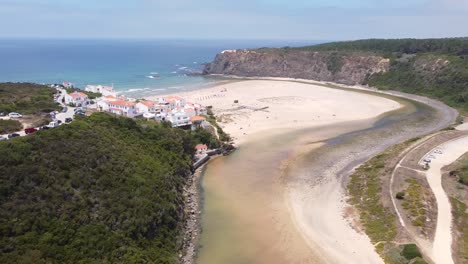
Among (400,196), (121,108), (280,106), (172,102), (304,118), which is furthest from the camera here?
(280,106)

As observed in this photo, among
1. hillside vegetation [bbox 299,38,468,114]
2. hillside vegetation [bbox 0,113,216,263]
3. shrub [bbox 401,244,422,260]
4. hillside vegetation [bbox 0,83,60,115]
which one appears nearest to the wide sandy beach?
shrub [bbox 401,244,422,260]

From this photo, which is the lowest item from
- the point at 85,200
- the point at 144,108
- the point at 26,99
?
the point at 85,200

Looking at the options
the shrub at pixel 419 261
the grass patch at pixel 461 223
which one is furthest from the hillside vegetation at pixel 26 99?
the grass patch at pixel 461 223

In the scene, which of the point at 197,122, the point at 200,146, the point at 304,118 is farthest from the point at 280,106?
the point at 200,146

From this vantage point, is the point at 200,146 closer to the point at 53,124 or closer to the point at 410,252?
the point at 53,124

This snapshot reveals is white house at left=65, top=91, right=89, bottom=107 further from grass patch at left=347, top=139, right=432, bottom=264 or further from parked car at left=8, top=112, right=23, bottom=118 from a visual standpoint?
grass patch at left=347, top=139, right=432, bottom=264
